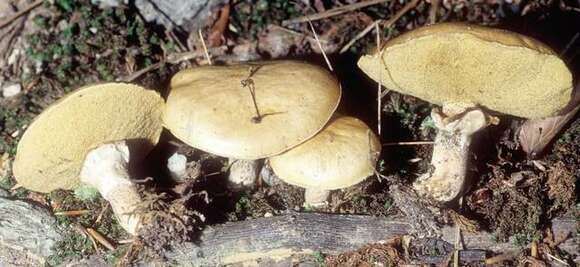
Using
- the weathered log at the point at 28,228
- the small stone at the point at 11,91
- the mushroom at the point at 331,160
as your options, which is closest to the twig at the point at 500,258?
the mushroom at the point at 331,160

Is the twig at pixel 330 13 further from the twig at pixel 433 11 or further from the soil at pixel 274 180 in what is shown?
the twig at pixel 433 11

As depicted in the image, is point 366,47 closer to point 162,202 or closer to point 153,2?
point 153,2

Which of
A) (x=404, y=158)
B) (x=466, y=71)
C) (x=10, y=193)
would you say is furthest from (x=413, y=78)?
(x=10, y=193)

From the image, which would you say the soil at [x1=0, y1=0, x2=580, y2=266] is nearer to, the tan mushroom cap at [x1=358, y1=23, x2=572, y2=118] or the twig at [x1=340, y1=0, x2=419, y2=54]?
the twig at [x1=340, y1=0, x2=419, y2=54]

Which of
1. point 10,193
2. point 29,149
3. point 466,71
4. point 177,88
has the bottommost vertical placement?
point 10,193

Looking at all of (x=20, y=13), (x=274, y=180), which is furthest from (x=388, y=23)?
(x=20, y=13)
